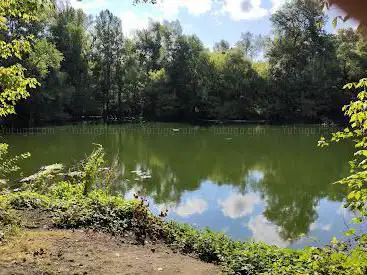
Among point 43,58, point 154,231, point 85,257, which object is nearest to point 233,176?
point 154,231

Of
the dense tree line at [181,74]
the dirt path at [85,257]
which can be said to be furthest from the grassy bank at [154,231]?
the dense tree line at [181,74]

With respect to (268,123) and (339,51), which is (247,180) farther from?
(339,51)

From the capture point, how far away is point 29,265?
173 inches

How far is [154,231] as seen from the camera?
656 cm

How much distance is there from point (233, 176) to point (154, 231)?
10.2 metres

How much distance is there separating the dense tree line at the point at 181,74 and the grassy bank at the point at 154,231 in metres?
31.0

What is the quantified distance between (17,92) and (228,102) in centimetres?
4158

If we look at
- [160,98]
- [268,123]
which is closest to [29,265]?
[268,123]

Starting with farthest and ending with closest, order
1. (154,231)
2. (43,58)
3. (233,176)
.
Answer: (43,58)
(233,176)
(154,231)

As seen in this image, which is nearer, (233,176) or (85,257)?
(85,257)

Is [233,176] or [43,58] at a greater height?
[43,58]

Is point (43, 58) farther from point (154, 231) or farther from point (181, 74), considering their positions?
point (154, 231)

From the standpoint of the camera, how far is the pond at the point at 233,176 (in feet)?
33.8

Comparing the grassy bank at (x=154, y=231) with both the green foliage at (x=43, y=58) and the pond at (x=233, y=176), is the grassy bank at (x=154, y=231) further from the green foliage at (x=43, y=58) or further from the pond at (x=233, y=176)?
the green foliage at (x=43, y=58)
